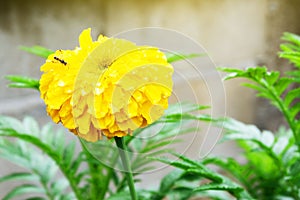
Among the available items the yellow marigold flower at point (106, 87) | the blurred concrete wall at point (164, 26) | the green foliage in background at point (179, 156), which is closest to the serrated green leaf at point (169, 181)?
the green foliage in background at point (179, 156)

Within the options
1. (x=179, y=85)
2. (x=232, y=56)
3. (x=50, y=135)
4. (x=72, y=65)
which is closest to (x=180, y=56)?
(x=179, y=85)

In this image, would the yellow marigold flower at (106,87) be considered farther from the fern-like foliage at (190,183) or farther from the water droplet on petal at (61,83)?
the fern-like foliage at (190,183)

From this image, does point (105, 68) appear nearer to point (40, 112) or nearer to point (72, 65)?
point (72, 65)

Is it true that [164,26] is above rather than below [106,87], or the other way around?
above

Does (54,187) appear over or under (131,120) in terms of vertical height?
over

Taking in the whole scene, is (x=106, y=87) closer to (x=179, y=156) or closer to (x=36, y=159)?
(x=179, y=156)

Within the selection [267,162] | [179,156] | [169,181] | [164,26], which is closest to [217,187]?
[179,156]
